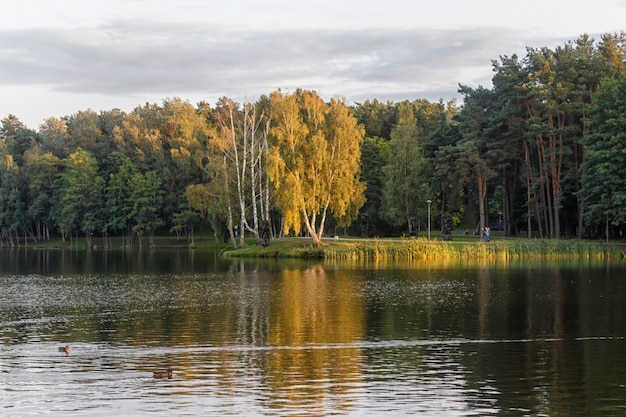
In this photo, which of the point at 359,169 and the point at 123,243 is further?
the point at 123,243

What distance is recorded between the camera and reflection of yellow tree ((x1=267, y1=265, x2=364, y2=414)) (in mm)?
20422

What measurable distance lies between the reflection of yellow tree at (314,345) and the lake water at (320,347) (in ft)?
0.23

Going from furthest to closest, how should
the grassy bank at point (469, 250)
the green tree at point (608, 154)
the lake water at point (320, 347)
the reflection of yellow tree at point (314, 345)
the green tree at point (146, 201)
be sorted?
the green tree at point (146, 201) < the green tree at point (608, 154) < the grassy bank at point (469, 250) < the reflection of yellow tree at point (314, 345) < the lake water at point (320, 347)

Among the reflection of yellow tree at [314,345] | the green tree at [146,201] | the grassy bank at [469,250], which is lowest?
the reflection of yellow tree at [314,345]

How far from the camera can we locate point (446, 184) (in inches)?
3425

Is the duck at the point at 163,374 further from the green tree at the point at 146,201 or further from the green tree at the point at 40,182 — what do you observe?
the green tree at the point at 40,182

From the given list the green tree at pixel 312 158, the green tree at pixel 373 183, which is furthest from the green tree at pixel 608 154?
the green tree at pixel 373 183

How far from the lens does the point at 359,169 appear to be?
→ 81875 millimetres

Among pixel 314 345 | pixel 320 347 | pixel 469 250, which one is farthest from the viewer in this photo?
pixel 469 250

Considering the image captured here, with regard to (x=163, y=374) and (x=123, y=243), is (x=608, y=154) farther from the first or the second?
(x=123, y=243)

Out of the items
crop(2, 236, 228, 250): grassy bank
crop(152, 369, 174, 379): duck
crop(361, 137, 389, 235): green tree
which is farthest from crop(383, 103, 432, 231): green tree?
crop(152, 369, 174, 379): duck

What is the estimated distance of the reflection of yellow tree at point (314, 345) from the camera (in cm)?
2042

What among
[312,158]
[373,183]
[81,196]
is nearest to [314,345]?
[312,158]

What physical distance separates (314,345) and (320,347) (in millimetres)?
366
